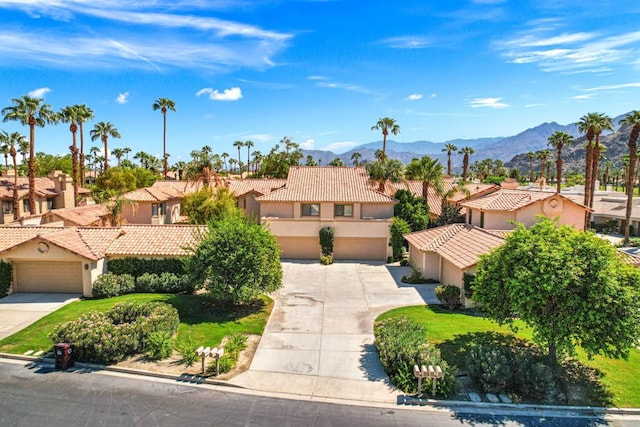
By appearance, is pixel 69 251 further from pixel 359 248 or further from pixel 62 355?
pixel 359 248

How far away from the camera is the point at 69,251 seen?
24312 millimetres

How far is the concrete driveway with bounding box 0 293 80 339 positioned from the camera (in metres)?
20.2

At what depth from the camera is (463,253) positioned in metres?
25.7

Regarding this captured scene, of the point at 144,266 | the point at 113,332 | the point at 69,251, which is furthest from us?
the point at 144,266

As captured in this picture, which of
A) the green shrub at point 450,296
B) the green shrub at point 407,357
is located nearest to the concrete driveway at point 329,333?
the green shrub at point 407,357

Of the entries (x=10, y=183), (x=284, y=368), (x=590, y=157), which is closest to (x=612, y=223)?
(x=590, y=157)

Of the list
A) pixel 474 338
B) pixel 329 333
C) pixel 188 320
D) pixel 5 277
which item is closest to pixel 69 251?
pixel 5 277

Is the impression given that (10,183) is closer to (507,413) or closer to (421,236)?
(421,236)

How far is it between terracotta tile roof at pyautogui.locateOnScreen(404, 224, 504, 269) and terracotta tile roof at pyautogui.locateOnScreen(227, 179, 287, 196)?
20378 mm

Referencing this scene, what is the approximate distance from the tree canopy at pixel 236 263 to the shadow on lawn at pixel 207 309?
3.15ft

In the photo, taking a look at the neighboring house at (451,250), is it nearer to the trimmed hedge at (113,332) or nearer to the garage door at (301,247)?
the garage door at (301,247)

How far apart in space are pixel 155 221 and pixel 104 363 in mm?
33989

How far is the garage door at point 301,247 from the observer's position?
36938mm

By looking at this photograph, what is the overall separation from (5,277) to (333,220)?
23.1m
